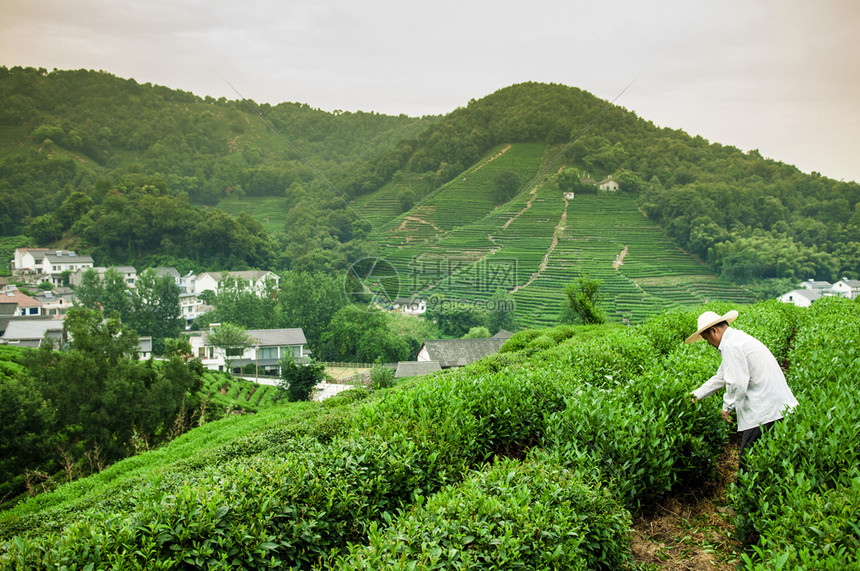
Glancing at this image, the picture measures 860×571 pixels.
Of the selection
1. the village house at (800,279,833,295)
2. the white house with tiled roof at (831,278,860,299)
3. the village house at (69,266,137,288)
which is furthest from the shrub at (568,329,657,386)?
the village house at (69,266,137,288)

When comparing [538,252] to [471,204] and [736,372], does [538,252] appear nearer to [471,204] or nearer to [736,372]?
[471,204]

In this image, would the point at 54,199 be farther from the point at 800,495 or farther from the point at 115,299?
the point at 800,495

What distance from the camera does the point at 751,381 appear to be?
3502mm

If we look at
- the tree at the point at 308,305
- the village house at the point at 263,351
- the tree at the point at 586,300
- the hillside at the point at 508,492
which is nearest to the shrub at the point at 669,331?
the hillside at the point at 508,492

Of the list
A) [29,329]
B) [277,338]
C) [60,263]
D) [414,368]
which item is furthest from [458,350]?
[60,263]

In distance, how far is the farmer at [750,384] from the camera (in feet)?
11.2

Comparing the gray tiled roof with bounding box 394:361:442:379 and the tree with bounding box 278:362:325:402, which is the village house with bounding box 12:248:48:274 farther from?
the gray tiled roof with bounding box 394:361:442:379

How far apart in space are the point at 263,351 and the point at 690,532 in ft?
140

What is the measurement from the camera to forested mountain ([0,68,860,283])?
52000mm

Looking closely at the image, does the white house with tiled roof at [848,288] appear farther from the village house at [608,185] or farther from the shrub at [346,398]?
the shrub at [346,398]

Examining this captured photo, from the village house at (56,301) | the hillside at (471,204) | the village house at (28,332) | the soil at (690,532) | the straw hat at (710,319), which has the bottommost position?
the village house at (28,332)

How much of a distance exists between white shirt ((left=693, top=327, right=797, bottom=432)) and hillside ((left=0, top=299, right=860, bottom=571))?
17 cm

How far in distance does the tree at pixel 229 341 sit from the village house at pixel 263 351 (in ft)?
2.41

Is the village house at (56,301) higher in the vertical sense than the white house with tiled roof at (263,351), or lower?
higher
